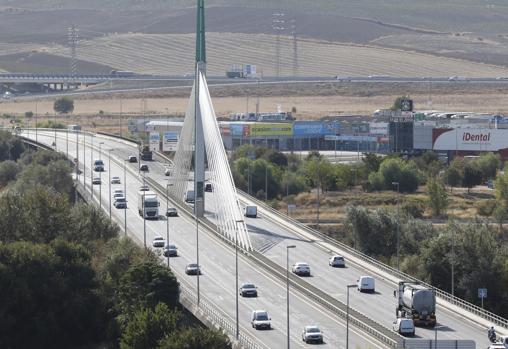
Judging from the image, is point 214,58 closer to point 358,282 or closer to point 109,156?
point 109,156

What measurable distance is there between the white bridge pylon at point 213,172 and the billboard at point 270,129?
117 ft

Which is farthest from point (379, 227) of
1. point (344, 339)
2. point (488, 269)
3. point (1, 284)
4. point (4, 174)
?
point (4, 174)

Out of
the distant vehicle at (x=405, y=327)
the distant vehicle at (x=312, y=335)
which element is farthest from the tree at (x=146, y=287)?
the distant vehicle at (x=405, y=327)

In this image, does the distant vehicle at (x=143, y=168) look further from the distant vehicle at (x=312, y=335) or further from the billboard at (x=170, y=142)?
the distant vehicle at (x=312, y=335)

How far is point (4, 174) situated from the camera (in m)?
78.2

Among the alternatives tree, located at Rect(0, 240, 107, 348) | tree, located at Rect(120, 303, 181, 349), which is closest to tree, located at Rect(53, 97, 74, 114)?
tree, located at Rect(0, 240, 107, 348)

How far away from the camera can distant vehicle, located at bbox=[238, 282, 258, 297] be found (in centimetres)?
4053

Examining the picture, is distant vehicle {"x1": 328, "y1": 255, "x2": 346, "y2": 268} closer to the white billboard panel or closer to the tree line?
Result: the tree line

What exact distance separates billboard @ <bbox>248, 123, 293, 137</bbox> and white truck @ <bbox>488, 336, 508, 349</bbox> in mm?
67191

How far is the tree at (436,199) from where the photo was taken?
66175mm

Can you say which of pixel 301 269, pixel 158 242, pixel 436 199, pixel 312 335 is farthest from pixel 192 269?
pixel 436 199

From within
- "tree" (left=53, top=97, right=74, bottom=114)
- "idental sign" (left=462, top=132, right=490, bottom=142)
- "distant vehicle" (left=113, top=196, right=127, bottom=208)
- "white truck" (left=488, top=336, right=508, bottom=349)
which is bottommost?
"tree" (left=53, top=97, right=74, bottom=114)

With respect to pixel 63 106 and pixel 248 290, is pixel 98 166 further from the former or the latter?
pixel 63 106

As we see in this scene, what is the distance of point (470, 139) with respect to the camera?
91000mm
